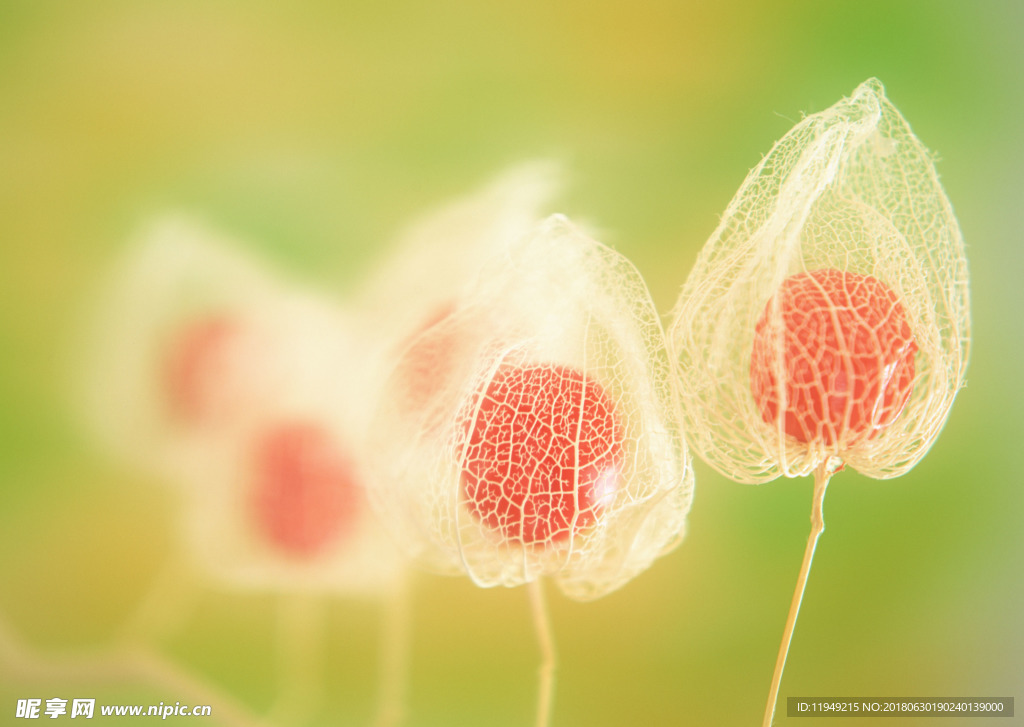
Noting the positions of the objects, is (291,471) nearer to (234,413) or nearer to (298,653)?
(234,413)

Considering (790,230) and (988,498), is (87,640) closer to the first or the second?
(790,230)

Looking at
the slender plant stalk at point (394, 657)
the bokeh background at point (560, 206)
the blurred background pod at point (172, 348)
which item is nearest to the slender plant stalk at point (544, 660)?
the bokeh background at point (560, 206)

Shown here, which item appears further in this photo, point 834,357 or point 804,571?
point 804,571

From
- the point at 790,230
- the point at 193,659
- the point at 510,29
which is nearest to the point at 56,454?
the point at 193,659

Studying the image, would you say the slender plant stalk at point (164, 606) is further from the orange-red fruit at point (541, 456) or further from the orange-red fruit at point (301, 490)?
the orange-red fruit at point (541, 456)

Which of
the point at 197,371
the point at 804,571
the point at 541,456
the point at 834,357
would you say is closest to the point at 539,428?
the point at 541,456

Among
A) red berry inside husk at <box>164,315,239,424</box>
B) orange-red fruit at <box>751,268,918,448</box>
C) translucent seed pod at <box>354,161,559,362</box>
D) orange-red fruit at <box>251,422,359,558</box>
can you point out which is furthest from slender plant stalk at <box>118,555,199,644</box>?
orange-red fruit at <box>751,268,918,448</box>

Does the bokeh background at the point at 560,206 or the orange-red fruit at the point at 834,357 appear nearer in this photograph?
the orange-red fruit at the point at 834,357
